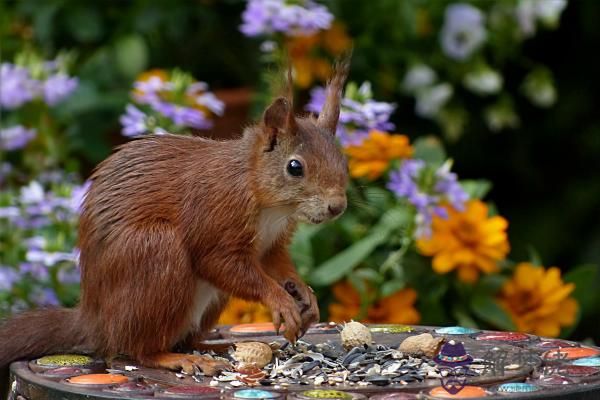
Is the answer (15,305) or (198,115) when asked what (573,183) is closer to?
(198,115)

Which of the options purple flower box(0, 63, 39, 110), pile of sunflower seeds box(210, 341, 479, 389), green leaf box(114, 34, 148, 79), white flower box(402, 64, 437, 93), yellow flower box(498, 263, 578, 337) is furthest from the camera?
green leaf box(114, 34, 148, 79)

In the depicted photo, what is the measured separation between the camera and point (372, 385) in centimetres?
207

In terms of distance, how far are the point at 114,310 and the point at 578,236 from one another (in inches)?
112

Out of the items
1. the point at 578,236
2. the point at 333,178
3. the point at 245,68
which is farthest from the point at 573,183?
the point at 333,178

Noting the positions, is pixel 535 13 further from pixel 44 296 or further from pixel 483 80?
pixel 44 296

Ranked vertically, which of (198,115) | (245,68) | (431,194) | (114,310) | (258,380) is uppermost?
(245,68)

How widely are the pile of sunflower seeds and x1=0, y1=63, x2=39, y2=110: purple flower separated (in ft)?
5.78

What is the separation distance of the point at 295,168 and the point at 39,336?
63 centimetres

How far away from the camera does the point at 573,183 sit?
483 cm

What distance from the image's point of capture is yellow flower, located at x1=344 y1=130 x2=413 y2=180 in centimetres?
339

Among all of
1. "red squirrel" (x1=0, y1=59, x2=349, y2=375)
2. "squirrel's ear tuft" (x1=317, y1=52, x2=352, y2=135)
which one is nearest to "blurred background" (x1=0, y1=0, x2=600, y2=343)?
"squirrel's ear tuft" (x1=317, y1=52, x2=352, y2=135)

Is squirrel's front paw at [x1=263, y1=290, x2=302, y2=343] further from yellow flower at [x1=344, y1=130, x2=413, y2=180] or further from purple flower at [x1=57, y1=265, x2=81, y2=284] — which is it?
purple flower at [x1=57, y1=265, x2=81, y2=284]

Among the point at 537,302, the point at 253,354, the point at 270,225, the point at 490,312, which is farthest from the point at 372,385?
the point at 537,302

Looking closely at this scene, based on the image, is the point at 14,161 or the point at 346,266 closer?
the point at 346,266
